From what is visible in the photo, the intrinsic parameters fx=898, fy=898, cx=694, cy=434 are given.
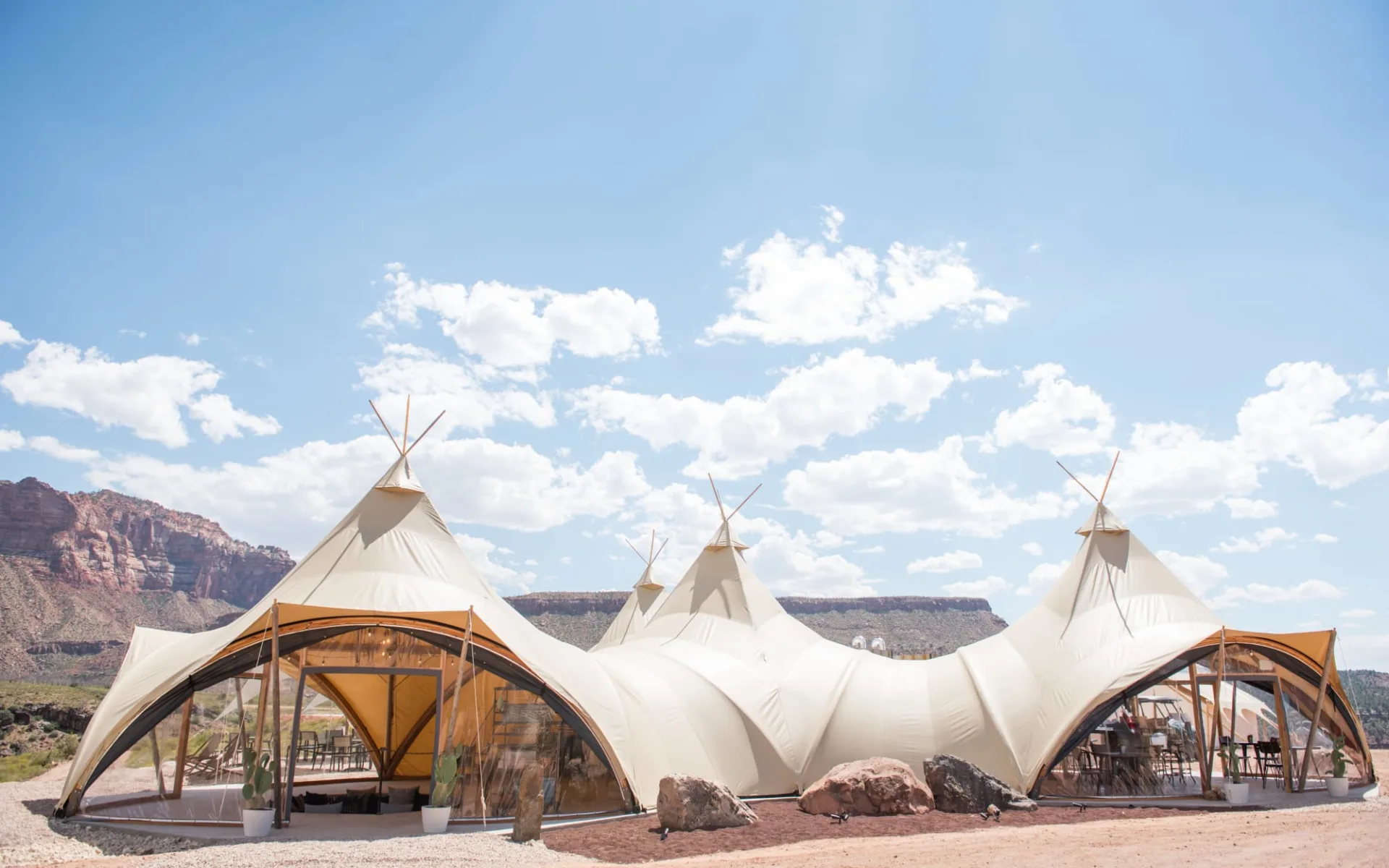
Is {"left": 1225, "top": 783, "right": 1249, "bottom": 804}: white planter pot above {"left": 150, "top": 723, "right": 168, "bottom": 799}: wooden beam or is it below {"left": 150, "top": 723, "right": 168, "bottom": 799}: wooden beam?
below

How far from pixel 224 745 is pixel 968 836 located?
11414 mm

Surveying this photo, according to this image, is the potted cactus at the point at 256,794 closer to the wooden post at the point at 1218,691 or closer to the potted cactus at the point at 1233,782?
the potted cactus at the point at 1233,782

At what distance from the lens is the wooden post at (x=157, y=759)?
45.1 ft

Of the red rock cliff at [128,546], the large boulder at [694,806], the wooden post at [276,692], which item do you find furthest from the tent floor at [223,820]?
the red rock cliff at [128,546]

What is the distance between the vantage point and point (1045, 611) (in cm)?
1958

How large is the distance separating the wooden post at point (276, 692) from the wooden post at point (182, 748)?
80.4 inches

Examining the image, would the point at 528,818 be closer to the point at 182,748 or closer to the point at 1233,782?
the point at 182,748

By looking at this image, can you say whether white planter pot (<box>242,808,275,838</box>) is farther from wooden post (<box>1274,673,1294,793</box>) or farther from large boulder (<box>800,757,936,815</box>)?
wooden post (<box>1274,673,1294,793</box>)

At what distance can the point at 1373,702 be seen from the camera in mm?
50500

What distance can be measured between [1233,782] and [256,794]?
15793mm

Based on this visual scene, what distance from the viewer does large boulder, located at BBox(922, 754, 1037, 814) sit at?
14488 mm

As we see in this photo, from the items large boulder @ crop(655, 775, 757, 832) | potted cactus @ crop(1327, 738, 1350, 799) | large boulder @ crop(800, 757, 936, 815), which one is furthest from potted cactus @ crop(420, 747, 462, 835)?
potted cactus @ crop(1327, 738, 1350, 799)

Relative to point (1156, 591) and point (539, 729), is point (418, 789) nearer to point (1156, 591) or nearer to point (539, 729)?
point (539, 729)

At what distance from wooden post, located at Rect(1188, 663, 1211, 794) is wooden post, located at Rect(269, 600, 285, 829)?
15.4m
